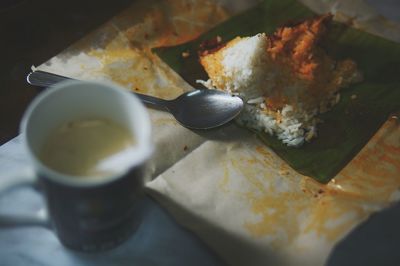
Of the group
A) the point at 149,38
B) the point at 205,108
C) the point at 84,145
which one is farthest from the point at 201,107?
the point at 84,145

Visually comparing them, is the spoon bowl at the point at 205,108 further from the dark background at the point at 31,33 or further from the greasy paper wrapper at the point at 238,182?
the dark background at the point at 31,33

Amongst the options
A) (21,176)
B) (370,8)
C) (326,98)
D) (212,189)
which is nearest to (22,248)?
(21,176)

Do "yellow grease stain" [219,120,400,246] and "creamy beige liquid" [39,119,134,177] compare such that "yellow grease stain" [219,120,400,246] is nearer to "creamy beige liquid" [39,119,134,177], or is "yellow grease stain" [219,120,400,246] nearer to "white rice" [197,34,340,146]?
"white rice" [197,34,340,146]

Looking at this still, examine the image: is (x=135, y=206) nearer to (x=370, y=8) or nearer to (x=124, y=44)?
(x=124, y=44)

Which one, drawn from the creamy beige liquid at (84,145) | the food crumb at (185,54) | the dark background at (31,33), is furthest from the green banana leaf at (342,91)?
the creamy beige liquid at (84,145)

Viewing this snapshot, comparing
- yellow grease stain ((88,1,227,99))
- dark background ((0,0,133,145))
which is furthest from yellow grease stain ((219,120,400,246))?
dark background ((0,0,133,145))

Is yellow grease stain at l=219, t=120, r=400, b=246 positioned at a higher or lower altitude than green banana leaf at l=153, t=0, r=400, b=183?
lower
